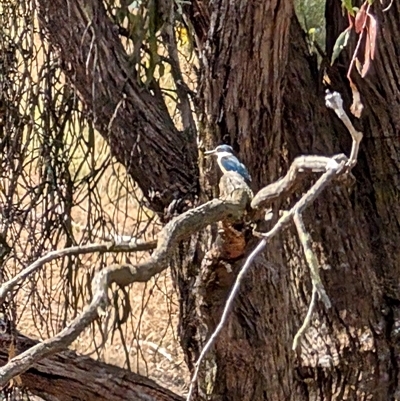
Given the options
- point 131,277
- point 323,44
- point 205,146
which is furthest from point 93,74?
point 131,277

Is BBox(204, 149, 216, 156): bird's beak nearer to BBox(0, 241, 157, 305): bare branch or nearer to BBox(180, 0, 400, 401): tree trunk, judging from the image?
BBox(180, 0, 400, 401): tree trunk

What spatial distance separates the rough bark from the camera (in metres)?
1.61

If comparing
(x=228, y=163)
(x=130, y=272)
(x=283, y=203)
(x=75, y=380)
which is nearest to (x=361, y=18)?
(x=228, y=163)

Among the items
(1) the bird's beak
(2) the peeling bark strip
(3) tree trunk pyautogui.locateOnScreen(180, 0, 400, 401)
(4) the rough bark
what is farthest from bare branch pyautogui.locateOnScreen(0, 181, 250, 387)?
(4) the rough bark

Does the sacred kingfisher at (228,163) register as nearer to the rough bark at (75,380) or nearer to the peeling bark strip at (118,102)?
the peeling bark strip at (118,102)

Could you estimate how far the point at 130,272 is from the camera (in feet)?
3.06

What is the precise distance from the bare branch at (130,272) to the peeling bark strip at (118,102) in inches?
18.5

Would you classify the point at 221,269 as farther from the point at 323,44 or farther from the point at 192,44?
the point at 192,44

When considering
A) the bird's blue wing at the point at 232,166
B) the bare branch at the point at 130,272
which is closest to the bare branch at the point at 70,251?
the bare branch at the point at 130,272

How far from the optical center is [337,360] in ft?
5.61

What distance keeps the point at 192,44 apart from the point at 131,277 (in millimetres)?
994

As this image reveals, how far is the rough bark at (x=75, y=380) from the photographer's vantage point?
1611mm

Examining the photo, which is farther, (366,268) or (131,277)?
(366,268)

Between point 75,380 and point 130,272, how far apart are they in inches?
29.0
